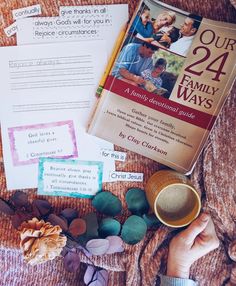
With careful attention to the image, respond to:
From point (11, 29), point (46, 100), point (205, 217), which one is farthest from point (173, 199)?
point (11, 29)

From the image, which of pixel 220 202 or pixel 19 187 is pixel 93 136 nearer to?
pixel 19 187

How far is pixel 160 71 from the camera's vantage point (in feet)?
2.91

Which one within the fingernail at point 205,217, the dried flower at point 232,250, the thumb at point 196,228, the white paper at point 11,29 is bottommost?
the dried flower at point 232,250

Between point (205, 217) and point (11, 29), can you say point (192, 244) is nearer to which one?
point (205, 217)

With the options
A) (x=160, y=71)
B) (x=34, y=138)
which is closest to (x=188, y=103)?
(x=160, y=71)

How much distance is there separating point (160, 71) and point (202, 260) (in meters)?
0.42

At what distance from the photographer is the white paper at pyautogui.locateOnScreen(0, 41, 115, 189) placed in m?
0.92

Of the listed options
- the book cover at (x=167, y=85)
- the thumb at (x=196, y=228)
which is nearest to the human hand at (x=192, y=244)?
the thumb at (x=196, y=228)

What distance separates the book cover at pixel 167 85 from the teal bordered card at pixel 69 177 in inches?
3.2

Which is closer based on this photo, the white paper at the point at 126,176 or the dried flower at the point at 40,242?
the dried flower at the point at 40,242

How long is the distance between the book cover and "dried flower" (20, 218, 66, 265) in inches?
9.0

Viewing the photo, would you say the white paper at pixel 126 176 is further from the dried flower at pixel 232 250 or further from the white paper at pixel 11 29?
the white paper at pixel 11 29

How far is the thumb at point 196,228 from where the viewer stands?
2.93 ft

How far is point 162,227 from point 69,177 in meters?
0.23
